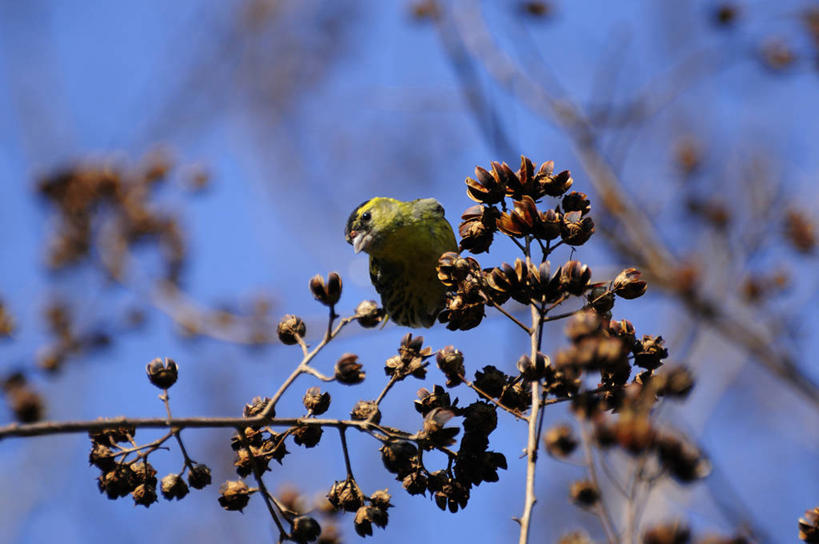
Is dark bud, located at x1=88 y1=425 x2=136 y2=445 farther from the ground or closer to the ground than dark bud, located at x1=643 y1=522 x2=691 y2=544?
farther from the ground

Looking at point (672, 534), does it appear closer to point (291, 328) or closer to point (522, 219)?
point (522, 219)

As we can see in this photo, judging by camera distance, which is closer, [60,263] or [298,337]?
[298,337]

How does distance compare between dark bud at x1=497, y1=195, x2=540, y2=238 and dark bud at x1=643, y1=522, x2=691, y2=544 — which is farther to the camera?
dark bud at x1=497, y1=195, x2=540, y2=238

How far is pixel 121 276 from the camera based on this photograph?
583 centimetres

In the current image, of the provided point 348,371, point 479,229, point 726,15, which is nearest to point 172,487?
point 348,371

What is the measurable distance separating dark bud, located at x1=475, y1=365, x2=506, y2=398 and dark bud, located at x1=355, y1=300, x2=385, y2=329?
1.25 ft

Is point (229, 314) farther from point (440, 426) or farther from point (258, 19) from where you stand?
point (258, 19)

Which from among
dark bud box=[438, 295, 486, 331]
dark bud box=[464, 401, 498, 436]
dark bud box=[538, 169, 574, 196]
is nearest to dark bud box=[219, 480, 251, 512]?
dark bud box=[464, 401, 498, 436]

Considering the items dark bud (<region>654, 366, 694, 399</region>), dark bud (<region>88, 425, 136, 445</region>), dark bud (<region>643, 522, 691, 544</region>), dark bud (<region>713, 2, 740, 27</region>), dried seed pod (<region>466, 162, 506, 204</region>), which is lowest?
dark bud (<region>643, 522, 691, 544</region>)

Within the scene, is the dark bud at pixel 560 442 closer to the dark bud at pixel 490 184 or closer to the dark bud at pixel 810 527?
the dark bud at pixel 810 527

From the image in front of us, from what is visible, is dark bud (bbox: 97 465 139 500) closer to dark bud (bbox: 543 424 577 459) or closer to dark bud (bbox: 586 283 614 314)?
dark bud (bbox: 543 424 577 459)

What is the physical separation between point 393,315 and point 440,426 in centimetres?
277

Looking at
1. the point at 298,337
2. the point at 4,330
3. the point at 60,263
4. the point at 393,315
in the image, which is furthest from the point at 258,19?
the point at 298,337

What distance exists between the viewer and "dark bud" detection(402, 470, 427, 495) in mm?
2258
